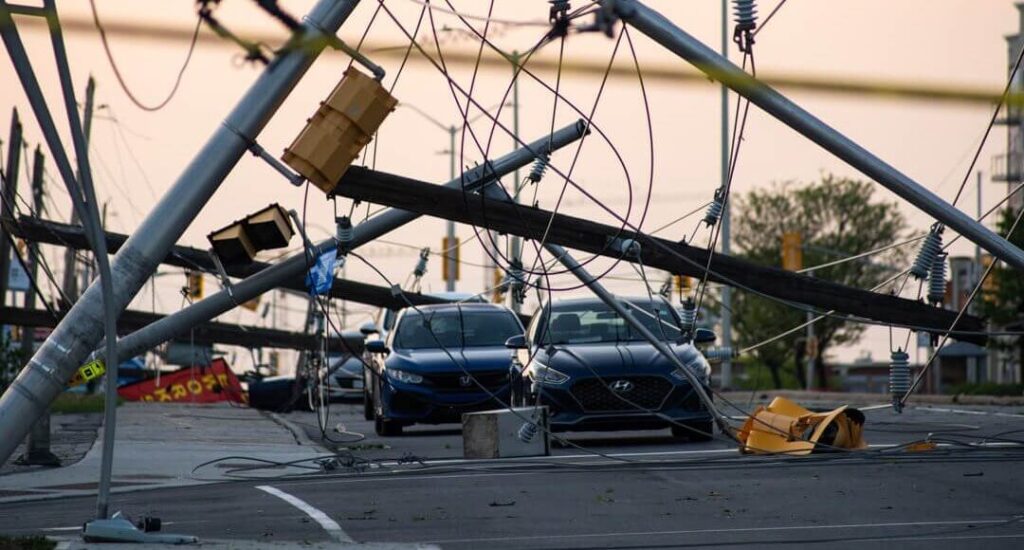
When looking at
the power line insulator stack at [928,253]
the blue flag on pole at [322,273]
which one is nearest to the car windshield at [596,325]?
the blue flag on pole at [322,273]

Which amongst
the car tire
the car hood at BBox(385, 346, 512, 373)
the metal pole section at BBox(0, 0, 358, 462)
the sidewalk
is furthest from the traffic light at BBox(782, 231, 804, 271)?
the metal pole section at BBox(0, 0, 358, 462)

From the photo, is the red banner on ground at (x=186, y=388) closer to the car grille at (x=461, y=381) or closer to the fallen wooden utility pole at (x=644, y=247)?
the car grille at (x=461, y=381)

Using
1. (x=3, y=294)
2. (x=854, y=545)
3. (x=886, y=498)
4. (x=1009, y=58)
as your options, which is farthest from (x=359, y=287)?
(x=1009, y=58)

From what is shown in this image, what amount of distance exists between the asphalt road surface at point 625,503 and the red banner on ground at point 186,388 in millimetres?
28041

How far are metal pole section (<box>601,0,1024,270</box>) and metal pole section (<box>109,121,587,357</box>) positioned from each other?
3.22m

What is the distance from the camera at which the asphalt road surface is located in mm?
9828

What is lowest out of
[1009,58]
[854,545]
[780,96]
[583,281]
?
[854,545]

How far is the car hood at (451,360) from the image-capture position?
22.1 meters

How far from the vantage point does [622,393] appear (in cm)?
1819

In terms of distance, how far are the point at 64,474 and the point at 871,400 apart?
22.9 metres

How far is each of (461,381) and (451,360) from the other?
0.46 metres

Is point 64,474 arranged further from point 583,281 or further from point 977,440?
point 977,440

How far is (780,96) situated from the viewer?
12.5m

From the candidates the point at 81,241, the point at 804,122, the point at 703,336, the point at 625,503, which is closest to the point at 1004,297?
the point at 703,336
